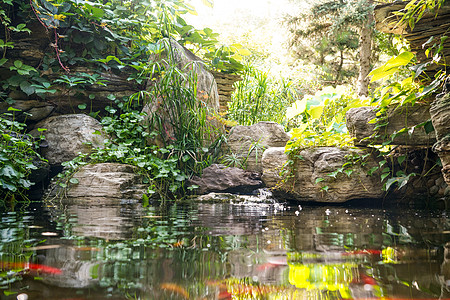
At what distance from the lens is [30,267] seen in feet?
3.00

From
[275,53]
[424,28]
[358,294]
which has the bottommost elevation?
[358,294]

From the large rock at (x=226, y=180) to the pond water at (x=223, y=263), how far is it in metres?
2.70

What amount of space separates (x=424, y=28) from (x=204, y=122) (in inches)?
116

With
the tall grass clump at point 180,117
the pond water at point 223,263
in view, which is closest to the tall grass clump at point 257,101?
the tall grass clump at point 180,117

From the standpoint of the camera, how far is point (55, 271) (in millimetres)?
877

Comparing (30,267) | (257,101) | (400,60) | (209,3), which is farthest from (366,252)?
(209,3)

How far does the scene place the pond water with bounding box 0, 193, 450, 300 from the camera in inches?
28.9

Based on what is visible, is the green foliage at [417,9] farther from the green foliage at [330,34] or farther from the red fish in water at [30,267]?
the green foliage at [330,34]

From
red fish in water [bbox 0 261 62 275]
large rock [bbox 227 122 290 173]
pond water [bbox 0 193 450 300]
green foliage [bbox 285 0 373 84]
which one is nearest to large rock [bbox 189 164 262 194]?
large rock [bbox 227 122 290 173]

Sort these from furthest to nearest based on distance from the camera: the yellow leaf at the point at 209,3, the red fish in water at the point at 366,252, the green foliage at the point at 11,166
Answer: the yellow leaf at the point at 209,3
the green foliage at the point at 11,166
the red fish in water at the point at 366,252

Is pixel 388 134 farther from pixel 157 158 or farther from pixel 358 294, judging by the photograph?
pixel 157 158

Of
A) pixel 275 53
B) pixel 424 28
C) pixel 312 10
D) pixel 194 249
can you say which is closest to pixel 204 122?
pixel 424 28

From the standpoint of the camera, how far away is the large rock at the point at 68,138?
4508 mm

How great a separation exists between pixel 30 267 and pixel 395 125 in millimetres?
2917
